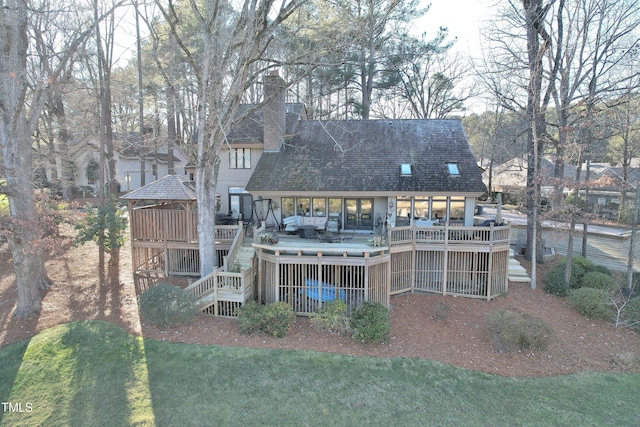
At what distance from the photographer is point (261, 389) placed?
758 cm

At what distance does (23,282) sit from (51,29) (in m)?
8.52

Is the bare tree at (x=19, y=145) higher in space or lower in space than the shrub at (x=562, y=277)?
higher

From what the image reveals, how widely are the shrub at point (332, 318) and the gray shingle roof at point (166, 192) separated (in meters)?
6.12

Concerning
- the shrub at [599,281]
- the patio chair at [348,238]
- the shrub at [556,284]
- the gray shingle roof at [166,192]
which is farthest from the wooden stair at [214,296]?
the shrub at [599,281]

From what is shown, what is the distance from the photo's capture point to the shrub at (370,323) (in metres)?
9.49

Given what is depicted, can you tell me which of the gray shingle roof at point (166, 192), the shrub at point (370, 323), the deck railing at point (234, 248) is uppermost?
the gray shingle roof at point (166, 192)

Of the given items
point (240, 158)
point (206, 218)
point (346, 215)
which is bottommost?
point (346, 215)

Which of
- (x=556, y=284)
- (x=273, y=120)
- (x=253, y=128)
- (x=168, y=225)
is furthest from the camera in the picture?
(x=253, y=128)

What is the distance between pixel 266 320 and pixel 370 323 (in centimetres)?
289

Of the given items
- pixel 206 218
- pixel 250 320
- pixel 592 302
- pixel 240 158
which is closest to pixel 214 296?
pixel 250 320

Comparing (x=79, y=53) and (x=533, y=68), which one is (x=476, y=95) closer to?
(x=533, y=68)

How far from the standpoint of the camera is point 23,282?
9.81m

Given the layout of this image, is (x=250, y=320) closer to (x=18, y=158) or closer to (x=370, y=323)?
(x=370, y=323)

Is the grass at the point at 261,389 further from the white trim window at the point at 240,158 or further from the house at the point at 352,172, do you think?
the white trim window at the point at 240,158
